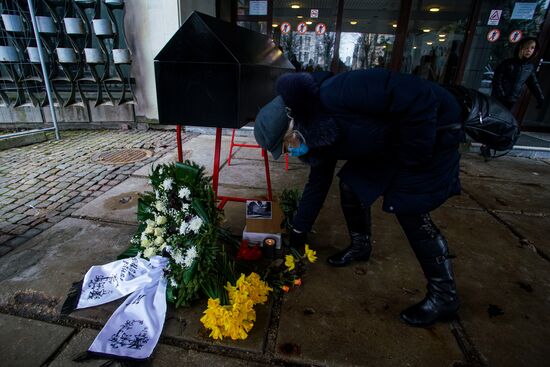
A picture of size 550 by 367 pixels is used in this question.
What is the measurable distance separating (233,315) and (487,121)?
1654mm

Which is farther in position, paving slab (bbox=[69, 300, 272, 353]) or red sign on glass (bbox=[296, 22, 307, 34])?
red sign on glass (bbox=[296, 22, 307, 34])

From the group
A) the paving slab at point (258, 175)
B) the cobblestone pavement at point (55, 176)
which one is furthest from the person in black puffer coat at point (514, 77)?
the cobblestone pavement at point (55, 176)

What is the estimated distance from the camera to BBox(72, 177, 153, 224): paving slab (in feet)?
9.19

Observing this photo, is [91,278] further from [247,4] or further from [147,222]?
[247,4]

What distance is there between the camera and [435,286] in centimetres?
173

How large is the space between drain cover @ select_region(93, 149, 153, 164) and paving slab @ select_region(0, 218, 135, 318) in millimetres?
1702

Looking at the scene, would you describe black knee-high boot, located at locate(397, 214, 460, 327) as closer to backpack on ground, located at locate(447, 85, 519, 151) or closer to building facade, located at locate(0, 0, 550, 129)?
backpack on ground, located at locate(447, 85, 519, 151)

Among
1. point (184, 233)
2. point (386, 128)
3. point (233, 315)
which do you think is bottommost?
point (233, 315)

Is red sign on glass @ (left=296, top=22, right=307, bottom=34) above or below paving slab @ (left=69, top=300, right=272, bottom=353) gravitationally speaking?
above

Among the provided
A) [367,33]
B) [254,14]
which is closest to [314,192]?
[367,33]

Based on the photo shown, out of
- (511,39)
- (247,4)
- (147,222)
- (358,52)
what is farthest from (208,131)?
(511,39)

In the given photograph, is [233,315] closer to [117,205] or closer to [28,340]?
[28,340]

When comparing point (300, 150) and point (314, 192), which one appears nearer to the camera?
point (300, 150)

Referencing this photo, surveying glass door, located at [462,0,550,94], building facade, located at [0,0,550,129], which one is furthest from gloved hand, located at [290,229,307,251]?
glass door, located at [462,0,550,94]
